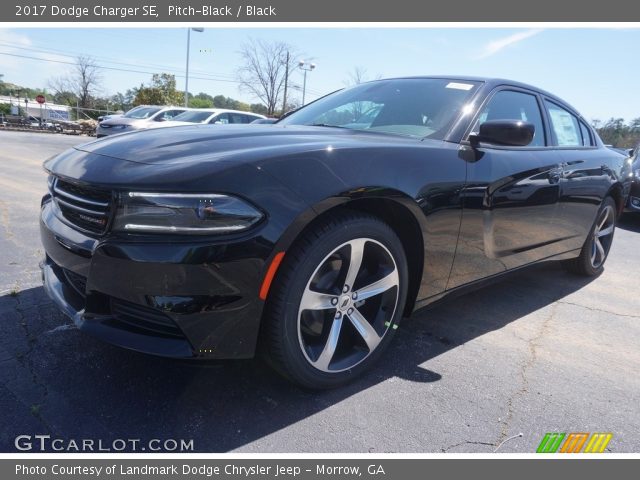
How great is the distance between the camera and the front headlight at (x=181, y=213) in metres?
1.68

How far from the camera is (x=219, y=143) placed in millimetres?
2082

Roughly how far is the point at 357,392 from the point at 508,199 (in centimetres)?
146

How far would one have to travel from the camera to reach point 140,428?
1.84 m

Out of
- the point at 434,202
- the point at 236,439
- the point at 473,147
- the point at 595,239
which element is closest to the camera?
the point at 236,439

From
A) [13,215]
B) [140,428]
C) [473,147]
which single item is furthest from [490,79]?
[13,215]

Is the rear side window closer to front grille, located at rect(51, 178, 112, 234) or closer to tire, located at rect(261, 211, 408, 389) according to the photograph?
front grille, located at rect(51, 178, 112, 234)

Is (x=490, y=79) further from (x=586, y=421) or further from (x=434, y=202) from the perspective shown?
(x=586, y=421)

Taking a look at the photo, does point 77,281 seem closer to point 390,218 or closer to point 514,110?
point 390,218

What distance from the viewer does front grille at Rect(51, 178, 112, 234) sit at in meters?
1.79

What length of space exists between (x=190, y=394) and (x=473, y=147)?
6.33 feet

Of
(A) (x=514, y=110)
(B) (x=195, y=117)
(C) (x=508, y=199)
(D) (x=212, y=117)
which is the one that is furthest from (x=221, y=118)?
(C) (x=508, y=199)

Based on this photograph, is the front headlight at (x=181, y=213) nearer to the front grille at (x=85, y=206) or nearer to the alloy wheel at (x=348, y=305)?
the front grille at (x=85, y=206)

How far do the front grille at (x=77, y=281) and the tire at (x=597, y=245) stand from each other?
396cm

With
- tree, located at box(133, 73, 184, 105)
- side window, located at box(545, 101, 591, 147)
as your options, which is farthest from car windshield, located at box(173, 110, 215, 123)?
tree, located at box(133, 73, 184, 105)
